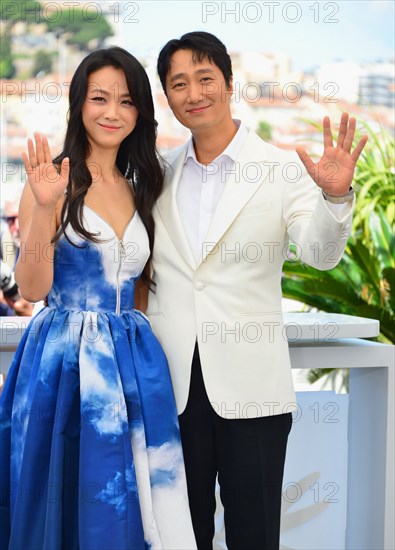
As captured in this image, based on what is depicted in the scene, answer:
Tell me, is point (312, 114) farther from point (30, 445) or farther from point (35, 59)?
point (30, 445)

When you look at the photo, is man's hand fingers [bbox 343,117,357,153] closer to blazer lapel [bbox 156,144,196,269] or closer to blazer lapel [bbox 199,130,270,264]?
blazer lapel [bbox 199,130,270,264]

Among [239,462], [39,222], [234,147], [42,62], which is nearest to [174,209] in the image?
[234,147]

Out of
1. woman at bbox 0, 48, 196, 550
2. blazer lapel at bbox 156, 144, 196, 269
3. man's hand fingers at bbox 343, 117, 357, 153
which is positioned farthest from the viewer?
blazer lapel at bbox 156, 144, 196, 269

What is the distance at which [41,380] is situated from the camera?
1950mm

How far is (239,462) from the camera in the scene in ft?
6.48

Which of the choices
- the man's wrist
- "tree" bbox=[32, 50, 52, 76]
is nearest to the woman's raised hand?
the man's wrist

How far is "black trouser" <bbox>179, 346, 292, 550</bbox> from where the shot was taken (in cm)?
197

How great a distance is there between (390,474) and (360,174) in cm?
236

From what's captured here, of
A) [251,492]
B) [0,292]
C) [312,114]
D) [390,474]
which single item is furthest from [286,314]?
[312,114]

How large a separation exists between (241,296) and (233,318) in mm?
58

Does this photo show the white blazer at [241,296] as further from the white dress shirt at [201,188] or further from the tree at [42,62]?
the tree at [42,62]

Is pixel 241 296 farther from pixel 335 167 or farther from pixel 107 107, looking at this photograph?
pixel 107 107

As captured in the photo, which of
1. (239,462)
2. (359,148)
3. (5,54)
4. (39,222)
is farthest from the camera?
(5,54)

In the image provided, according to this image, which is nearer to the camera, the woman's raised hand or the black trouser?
the woman's raised hand
